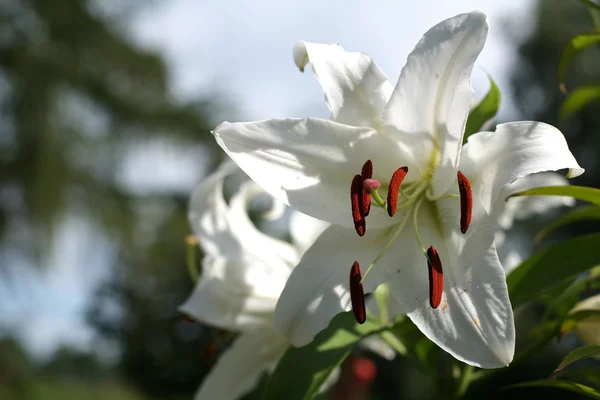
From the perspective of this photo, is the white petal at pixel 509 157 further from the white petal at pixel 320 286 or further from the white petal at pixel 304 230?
the white petal at pixel 304 230

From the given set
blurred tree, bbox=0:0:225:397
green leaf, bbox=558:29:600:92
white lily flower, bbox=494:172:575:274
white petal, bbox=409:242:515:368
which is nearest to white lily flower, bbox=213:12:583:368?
white petal, bbox=409:242:515:368

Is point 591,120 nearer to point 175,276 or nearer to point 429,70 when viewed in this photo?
point 175,276

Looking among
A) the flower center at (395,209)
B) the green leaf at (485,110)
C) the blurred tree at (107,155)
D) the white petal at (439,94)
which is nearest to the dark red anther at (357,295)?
the flower center at (395,209)

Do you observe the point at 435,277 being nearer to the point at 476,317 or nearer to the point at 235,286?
the point at 476,317

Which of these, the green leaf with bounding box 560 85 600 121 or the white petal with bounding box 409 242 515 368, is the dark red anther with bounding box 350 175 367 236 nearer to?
the white petal with bounding box 409 242 515 368

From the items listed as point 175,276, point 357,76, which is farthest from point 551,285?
point 175,276

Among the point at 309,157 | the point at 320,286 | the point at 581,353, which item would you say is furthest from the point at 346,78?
the point at 581,353
